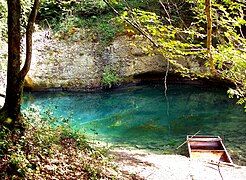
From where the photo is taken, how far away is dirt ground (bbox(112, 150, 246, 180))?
227 inches

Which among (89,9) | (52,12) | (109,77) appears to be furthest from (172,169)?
(52,12)

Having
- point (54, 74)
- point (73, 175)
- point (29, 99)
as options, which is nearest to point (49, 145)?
point (73, 175)

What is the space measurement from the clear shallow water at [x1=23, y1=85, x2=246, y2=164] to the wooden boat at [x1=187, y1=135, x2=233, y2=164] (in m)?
0.43

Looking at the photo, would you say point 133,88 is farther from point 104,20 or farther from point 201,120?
point 201,120

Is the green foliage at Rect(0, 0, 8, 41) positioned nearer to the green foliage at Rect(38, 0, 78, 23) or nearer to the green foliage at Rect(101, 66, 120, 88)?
the green foliage at Rect(101, 66, 120, 88)

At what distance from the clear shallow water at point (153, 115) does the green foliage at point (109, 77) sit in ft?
1.66

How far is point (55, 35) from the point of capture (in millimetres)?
16641

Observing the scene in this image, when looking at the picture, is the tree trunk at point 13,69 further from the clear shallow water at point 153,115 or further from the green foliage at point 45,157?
the clear shallow water at point 153,115

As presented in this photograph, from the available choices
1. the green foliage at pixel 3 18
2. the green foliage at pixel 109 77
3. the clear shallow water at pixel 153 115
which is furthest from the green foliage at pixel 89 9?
the green foliage at pixel 3 18

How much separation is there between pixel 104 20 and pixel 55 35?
3187 millimetres

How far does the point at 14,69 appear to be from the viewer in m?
4.47

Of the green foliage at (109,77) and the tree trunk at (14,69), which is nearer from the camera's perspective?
the tree trunk at (14,69)

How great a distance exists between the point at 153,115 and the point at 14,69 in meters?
8.94

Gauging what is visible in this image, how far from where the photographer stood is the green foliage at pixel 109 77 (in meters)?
15.8
